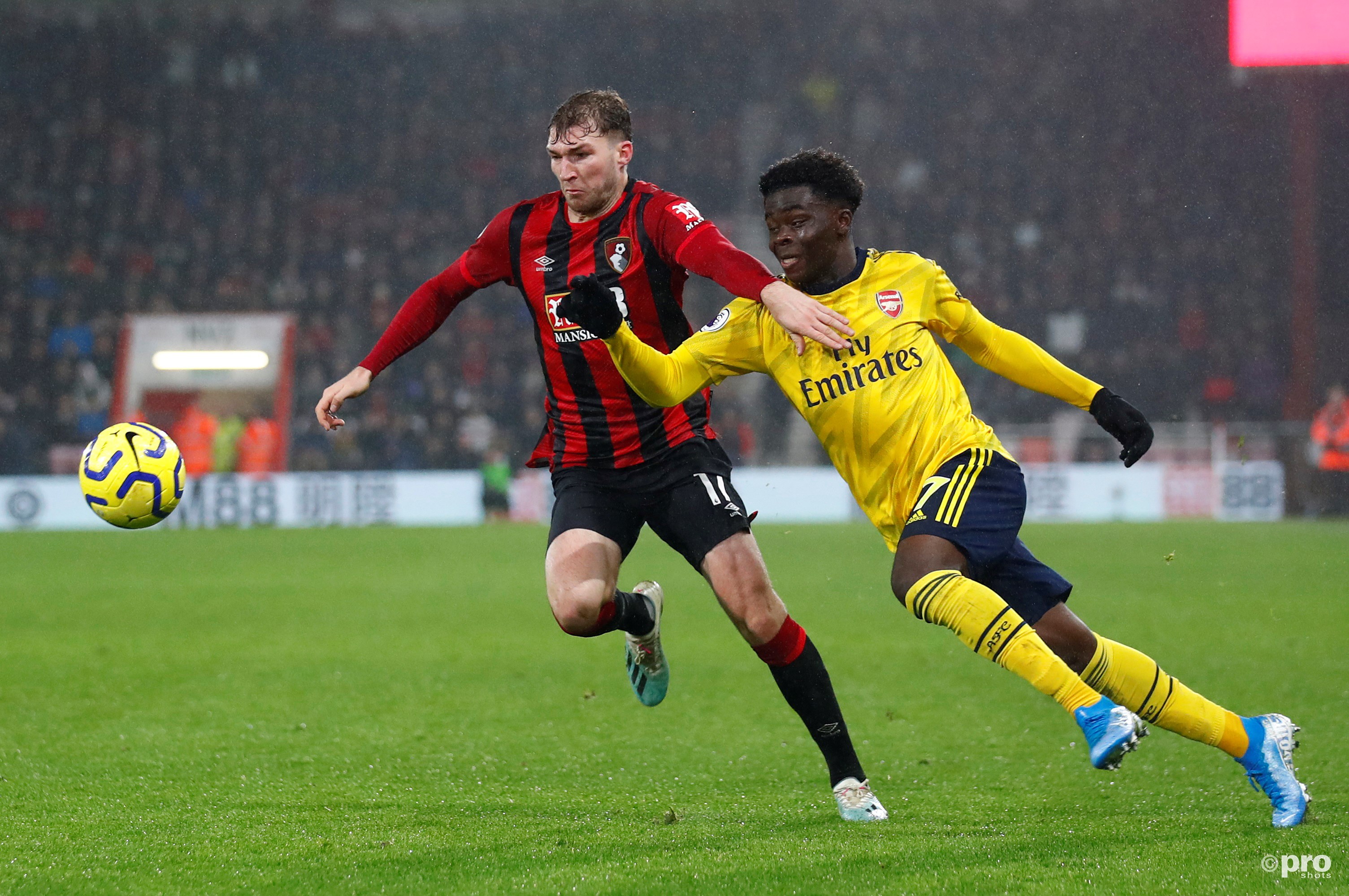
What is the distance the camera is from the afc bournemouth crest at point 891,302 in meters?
3.93

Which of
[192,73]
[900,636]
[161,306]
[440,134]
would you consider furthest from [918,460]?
[192,73]

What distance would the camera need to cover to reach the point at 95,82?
86.9 ft

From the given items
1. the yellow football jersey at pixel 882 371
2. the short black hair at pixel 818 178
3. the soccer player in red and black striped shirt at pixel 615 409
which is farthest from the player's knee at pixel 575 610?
→ the short black hair at pixel 818 178

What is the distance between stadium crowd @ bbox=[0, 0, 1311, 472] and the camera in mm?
22703

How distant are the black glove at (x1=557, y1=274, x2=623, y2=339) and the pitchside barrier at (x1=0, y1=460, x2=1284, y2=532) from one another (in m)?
14.9

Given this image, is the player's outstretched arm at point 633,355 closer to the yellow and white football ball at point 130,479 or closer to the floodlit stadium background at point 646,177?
the yellow and white football ball at point 130,479

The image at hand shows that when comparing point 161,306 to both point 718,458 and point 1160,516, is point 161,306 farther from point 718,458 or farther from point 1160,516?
point 718,458

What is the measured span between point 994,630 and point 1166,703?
0.60m

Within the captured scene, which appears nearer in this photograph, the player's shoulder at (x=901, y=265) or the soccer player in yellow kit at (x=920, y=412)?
the soccer player in yellow kit at (x=920, y=412)

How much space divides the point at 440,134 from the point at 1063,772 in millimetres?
23628

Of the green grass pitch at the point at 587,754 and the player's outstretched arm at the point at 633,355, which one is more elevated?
the player's outstretched arm at the point at 633,355

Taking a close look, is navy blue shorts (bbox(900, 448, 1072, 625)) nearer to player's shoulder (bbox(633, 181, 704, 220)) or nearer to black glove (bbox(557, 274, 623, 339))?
black glove (bbox(557, 274, 623, 339))

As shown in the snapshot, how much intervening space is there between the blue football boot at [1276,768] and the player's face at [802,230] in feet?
5.55

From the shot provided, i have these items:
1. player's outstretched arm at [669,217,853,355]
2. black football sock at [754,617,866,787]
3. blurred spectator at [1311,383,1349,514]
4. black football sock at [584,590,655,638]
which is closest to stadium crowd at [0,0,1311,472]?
blurred spectator at [1311,383,1349,514]
